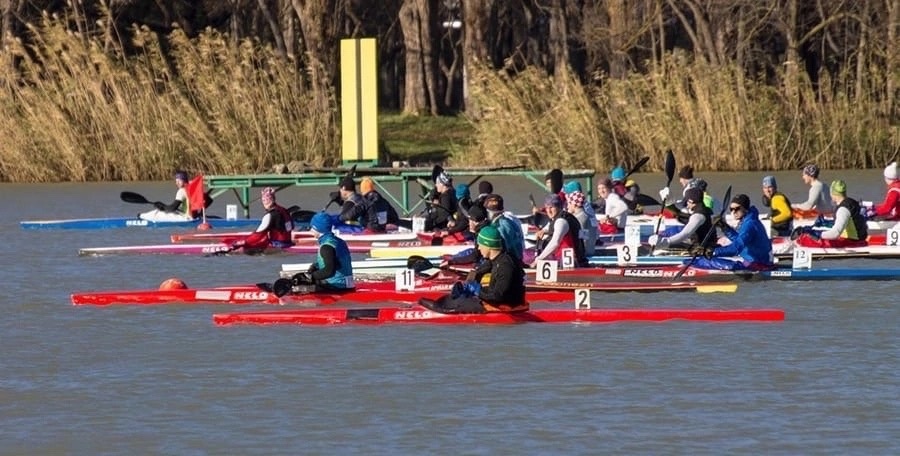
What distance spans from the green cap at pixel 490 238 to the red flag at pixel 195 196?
44.1 ft

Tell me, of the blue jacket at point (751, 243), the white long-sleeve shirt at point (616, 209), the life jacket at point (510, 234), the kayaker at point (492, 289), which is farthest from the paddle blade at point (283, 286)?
the white long-sleeve shirt at point (616, 209)

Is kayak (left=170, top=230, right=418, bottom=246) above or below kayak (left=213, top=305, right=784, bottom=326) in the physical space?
above

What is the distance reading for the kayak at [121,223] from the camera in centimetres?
2927

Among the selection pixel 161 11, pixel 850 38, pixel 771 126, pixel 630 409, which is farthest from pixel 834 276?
pixel 161 11

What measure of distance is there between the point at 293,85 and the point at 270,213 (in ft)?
41.7

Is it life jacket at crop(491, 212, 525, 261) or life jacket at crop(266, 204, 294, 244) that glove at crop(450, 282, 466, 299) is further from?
life jacket at crop(266, 204, 294, 244)

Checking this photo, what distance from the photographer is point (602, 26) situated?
50.9m

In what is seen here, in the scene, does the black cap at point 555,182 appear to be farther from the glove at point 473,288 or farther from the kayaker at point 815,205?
the glove at point 473,288

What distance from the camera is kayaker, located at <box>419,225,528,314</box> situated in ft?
52.0

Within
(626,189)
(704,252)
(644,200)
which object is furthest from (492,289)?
(626,189)

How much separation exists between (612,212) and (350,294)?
697cm

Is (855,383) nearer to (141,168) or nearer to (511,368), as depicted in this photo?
(511,368)

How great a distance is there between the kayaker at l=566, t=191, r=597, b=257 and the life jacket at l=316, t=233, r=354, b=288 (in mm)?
3169

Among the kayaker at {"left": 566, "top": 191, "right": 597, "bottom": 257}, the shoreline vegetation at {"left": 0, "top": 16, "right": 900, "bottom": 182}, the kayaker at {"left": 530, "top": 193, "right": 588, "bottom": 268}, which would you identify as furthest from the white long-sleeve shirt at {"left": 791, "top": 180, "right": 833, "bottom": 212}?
the shoreline vegetation at {"left": 0, "top": 16, "right": 900, "bottom": 182}
